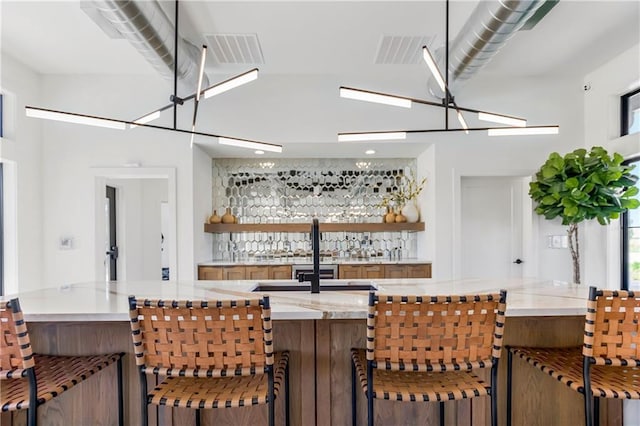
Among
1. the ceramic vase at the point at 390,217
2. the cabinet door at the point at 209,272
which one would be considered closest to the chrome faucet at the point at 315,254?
the cabinet door at the point at 209,272

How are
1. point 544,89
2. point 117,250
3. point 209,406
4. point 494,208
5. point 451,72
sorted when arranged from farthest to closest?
point 117,250, point 494,208, point 544,89, point 451,72, point 209,406

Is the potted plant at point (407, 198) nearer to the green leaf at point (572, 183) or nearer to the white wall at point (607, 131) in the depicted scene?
the green leaf at point (572, 183)

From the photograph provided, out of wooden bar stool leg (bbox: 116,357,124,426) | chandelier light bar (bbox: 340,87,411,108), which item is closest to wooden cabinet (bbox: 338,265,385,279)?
chandelier light bar (bbox: 340,87,411,108)

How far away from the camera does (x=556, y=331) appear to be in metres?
2.06

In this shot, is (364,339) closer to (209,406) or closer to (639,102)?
(209,406)

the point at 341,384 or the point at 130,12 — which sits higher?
the point at 130,12

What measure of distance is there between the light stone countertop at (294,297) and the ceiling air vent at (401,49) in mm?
2156

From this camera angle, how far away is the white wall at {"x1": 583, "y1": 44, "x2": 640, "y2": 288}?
3.79m

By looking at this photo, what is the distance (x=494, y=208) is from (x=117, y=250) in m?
5.22

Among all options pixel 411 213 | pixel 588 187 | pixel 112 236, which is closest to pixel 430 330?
pixel 588 187

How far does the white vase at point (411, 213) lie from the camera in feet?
16.4

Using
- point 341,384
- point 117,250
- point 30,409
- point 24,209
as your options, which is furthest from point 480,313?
point 117,250

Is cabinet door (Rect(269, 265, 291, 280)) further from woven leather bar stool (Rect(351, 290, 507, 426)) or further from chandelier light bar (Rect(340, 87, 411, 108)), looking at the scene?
woven leather bar stool (Rect(351, 290, 507, 426))

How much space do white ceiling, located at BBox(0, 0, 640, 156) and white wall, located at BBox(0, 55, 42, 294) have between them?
0.69 feet
